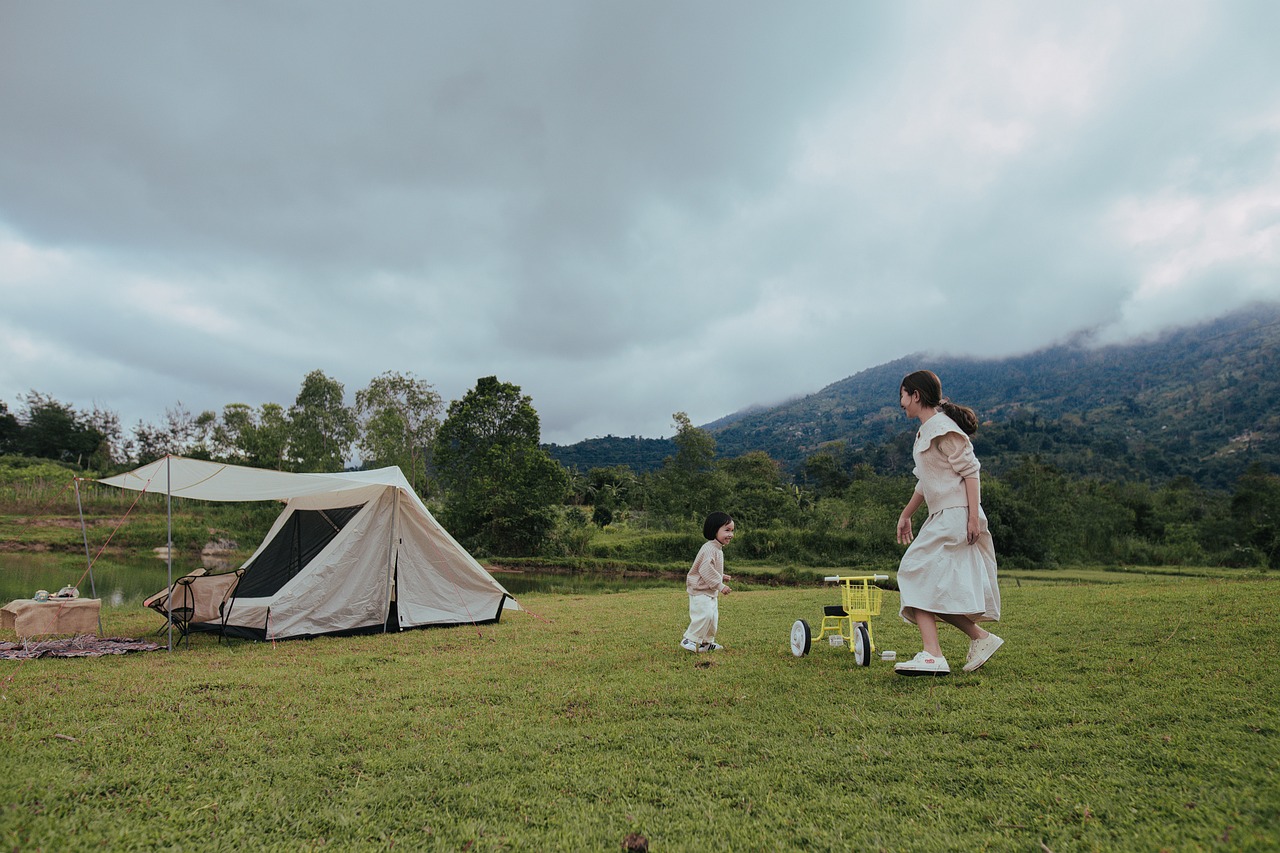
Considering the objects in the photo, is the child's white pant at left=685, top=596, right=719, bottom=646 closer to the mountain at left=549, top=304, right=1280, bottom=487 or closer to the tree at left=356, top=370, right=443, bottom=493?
the tree at left=356, top=370, right=443, bottom=493

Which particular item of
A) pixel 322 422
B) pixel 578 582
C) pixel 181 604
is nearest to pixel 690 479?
pixel 578 582

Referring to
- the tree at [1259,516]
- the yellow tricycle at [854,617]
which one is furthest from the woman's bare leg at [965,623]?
the tree at [1259,516]

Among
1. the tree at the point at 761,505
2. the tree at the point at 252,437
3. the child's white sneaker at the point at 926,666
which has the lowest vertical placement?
the child's white sneaker at the point at 926,666

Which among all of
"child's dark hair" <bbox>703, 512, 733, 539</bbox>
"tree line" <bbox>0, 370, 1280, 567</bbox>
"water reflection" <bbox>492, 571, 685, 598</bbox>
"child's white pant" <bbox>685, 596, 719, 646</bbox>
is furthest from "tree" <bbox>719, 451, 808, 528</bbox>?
"child's white pant" <bbox>685, 596, 719, 646</bbox>

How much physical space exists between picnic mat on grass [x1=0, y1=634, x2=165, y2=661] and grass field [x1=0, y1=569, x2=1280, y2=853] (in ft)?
2.25

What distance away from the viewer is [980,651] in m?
4.11

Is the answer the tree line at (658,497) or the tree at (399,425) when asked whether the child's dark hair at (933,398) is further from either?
the tree at (399,425)

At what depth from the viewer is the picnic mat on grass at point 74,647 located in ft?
18.9

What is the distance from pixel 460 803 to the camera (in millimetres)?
2627

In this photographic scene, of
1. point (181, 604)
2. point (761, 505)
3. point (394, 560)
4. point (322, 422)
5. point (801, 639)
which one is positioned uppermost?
point (322, 422)

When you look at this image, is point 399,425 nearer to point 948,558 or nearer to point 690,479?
point 690,479

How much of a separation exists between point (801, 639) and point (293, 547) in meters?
6.83

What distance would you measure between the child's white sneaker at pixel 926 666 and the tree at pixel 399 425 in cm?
3266

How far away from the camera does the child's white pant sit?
5.63 meters
